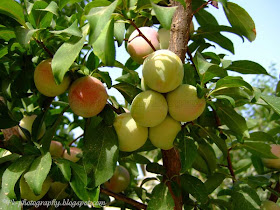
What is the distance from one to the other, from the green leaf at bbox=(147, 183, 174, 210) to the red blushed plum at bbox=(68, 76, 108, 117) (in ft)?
0.97

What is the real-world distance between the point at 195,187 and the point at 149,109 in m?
0.33


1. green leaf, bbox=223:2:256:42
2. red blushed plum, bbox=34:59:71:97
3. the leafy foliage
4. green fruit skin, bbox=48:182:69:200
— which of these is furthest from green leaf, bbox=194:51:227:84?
green fruit skin, bbox=48:182:69:200

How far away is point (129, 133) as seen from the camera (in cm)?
86

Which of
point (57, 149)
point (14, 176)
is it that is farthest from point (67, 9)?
point (14, 176)

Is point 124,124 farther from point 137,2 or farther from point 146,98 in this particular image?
point 137,2

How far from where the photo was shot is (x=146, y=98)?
2.71 ft

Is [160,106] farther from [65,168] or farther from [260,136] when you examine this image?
[260,136]

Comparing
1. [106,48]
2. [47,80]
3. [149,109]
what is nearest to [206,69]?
[149,109]

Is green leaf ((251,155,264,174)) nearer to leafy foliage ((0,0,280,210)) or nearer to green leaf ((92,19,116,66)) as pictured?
leafy foliage ((0,0,280,210))

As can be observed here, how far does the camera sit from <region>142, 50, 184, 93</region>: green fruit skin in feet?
2.62

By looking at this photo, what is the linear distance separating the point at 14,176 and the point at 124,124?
30 cm

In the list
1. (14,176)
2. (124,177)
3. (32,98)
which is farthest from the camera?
(32,98)

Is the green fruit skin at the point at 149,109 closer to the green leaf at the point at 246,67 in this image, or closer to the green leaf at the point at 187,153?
the green leaf at the point at 187,153

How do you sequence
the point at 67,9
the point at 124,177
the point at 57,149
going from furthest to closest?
the point at 67,9
the point at 124,177
the point at 57,149
